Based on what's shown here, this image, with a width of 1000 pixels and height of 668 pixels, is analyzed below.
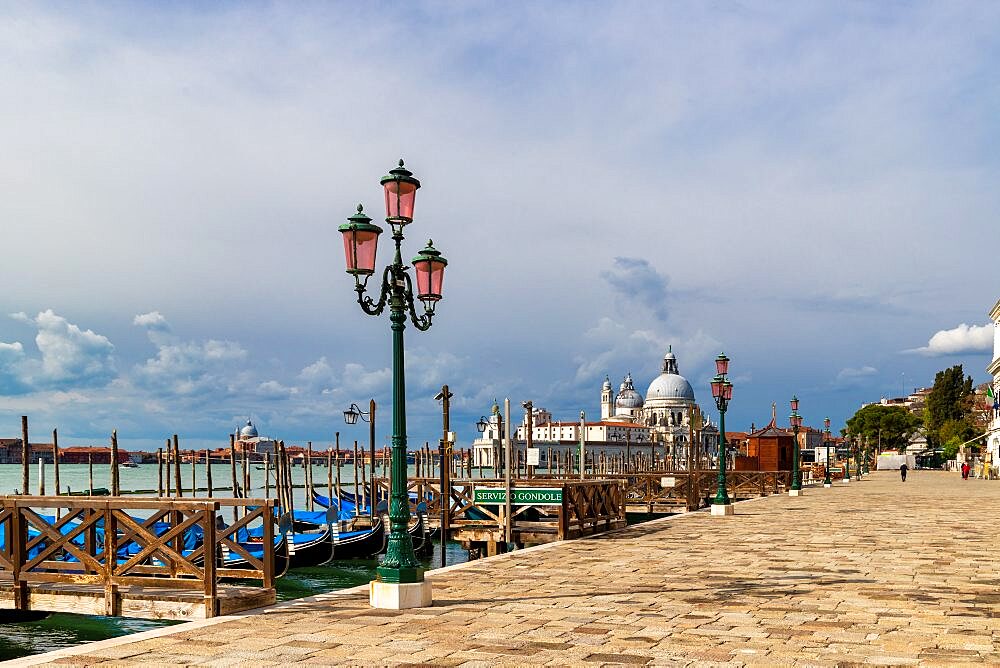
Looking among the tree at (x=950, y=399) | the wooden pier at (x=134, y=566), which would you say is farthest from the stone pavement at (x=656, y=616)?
the tree at (x=950, y=399)

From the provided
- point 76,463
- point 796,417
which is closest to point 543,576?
point 796,417

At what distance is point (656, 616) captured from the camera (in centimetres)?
1052

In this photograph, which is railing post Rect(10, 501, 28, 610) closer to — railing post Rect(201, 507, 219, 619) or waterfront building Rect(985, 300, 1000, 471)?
railing post Rect(201, 507, 219, 619)

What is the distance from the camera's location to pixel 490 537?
22.2 m

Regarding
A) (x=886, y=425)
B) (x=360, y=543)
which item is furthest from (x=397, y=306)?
(x=886, y=425)

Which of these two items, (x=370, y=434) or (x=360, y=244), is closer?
(x=360, y=244)

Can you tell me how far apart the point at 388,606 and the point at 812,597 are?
4826 mm

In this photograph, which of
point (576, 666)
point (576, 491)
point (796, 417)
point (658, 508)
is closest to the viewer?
point (576, 666)

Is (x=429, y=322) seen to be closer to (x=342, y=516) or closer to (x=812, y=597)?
(x=812, y=597)

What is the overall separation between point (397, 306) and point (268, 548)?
309cm

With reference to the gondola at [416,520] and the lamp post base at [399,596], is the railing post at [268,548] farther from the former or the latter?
the gondola at [416,520]

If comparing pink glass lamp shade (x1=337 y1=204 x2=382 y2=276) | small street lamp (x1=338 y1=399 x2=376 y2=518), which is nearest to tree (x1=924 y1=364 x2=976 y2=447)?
small street lamp (x1=338 y1=399 x2=376 y2=518)

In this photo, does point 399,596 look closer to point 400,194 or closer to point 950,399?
point 400,194

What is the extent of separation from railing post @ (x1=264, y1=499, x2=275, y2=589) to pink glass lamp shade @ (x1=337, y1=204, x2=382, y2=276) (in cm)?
278
